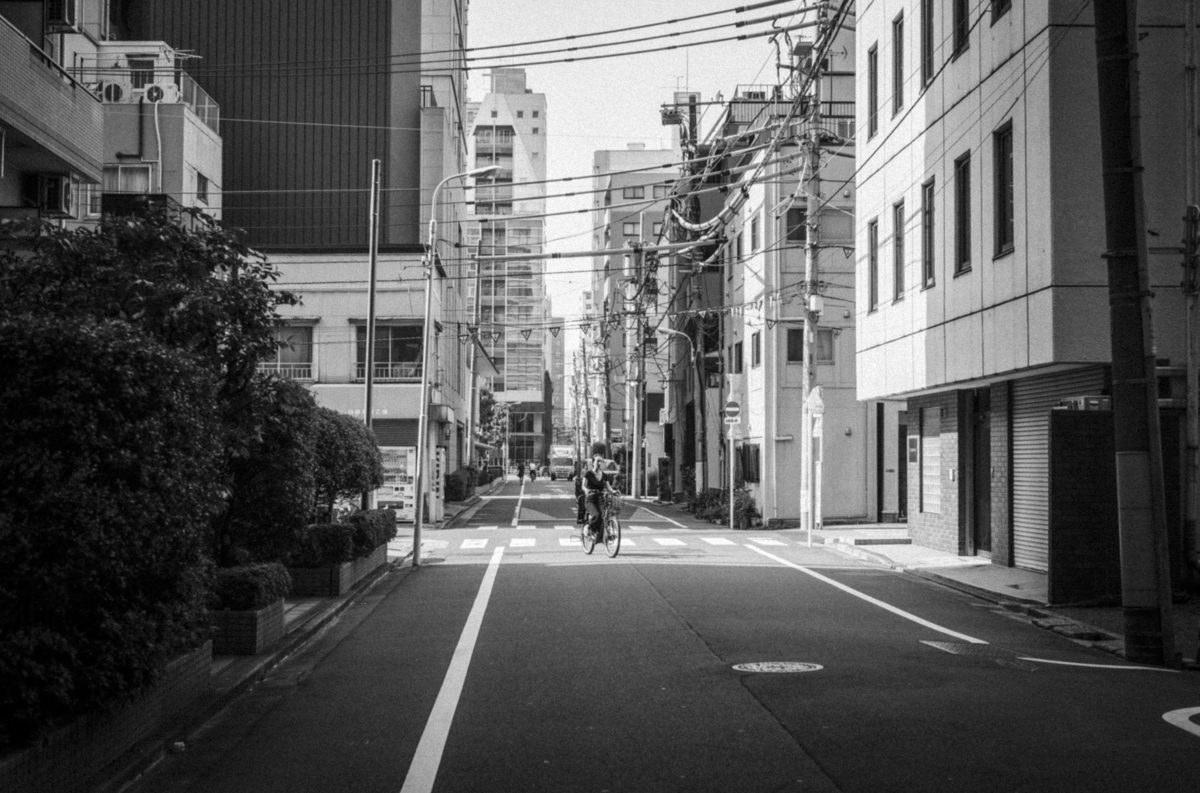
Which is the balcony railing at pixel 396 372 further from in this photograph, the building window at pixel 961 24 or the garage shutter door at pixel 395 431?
the building window at pixel 961 24

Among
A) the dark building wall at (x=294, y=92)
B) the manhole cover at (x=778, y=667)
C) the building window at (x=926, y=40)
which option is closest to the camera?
the manhole cover at (x=778, y=667)

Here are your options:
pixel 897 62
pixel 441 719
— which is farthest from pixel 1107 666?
pixel 897 62

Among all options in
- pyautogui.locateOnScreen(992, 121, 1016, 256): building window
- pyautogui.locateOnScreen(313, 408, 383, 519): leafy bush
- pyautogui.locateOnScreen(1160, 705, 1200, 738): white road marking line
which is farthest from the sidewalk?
pyautogui.locateOnScreen(313, 408, 383, 519): leafy bush

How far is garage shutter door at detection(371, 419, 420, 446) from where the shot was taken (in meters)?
46.1

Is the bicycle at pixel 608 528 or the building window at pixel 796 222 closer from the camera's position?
the bicycle at pixel 608 528

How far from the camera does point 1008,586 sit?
18.6 m

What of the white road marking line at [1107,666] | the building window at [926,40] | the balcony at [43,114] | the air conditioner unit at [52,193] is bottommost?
the white road marking line at [1107,666]

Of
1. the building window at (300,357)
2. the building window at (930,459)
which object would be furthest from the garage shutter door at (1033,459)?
the building window at (300,357)

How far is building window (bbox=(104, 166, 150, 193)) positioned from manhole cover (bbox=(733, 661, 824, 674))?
34329 millimetres

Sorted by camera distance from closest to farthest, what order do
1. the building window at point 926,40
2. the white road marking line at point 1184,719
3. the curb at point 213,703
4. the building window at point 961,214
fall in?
1. the curb at point 213,703
2. the white road marking line at point 1184,719
3. the building window at point 961,214
4. the building window at point 926,40

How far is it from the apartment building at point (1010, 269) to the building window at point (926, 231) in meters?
0.04

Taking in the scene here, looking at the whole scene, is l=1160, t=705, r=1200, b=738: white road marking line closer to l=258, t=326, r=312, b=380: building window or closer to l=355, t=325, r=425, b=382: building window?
l=355, t=325, r=425, b=382: building window

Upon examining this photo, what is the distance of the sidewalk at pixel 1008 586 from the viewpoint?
542 inches

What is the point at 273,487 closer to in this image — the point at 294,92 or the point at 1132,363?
the point at 1132,363
